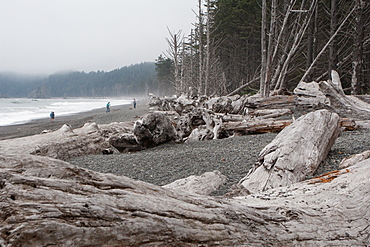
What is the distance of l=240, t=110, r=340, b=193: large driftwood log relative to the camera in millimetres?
2587

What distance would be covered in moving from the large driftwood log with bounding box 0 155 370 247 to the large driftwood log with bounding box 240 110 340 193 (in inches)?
34.2

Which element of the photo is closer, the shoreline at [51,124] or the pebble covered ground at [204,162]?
the pebble covered ground at [204,162]

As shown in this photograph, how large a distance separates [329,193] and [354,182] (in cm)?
24

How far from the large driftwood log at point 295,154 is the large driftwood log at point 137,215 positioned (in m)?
0.87

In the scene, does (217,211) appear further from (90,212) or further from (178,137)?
(178,137)

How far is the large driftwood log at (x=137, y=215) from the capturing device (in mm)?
947

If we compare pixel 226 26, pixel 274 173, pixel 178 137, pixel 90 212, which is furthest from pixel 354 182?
pixel 226 26

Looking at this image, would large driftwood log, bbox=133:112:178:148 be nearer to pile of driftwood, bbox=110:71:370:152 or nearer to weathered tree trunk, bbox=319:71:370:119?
pile of driftwood, bbox=110:71:370:152

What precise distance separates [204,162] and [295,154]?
178cm

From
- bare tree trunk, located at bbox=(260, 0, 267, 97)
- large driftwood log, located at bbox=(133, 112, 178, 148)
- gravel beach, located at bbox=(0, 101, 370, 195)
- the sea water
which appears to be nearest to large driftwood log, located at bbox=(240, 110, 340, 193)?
gravel beach, located at bbox=(0, 101, 370, 195)

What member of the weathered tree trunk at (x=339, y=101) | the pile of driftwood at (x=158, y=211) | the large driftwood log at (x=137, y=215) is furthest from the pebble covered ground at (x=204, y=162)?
the large driftwood log at (x=137, y=215)

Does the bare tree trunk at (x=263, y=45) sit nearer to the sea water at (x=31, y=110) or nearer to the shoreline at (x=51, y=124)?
the shoreline at (x=51, y=124)

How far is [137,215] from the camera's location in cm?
112

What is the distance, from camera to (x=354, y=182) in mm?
1857
